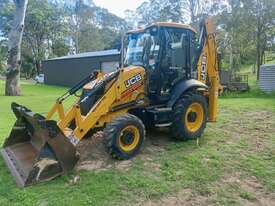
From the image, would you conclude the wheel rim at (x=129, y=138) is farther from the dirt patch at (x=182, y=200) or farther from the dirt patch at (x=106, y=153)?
the dirt patch at (x=182, y=200)

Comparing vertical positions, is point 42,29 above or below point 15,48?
above

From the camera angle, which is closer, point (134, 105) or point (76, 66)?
point (134, 105)

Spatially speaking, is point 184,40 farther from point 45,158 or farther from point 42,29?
point 42,29

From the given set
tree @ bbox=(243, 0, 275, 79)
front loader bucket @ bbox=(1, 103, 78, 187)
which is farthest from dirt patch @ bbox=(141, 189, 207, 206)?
tree @ bbox=(243, 0, 275, 79)

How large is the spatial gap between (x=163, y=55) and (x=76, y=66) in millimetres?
25363

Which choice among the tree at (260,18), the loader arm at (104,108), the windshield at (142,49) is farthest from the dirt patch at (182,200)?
the tree at (260,18)

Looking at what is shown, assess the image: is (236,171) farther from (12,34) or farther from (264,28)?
(264,28)

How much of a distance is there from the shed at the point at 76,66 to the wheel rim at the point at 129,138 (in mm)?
18587

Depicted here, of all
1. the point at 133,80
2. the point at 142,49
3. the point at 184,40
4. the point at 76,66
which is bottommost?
the point at 76,66

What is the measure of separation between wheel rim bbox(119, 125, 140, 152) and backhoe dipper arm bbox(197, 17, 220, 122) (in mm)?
2255

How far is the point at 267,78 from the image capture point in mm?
19094

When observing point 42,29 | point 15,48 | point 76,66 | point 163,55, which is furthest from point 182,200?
point 42,29

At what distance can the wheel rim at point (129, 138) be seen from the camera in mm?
5534

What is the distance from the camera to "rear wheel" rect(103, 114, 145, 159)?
5363 mm
